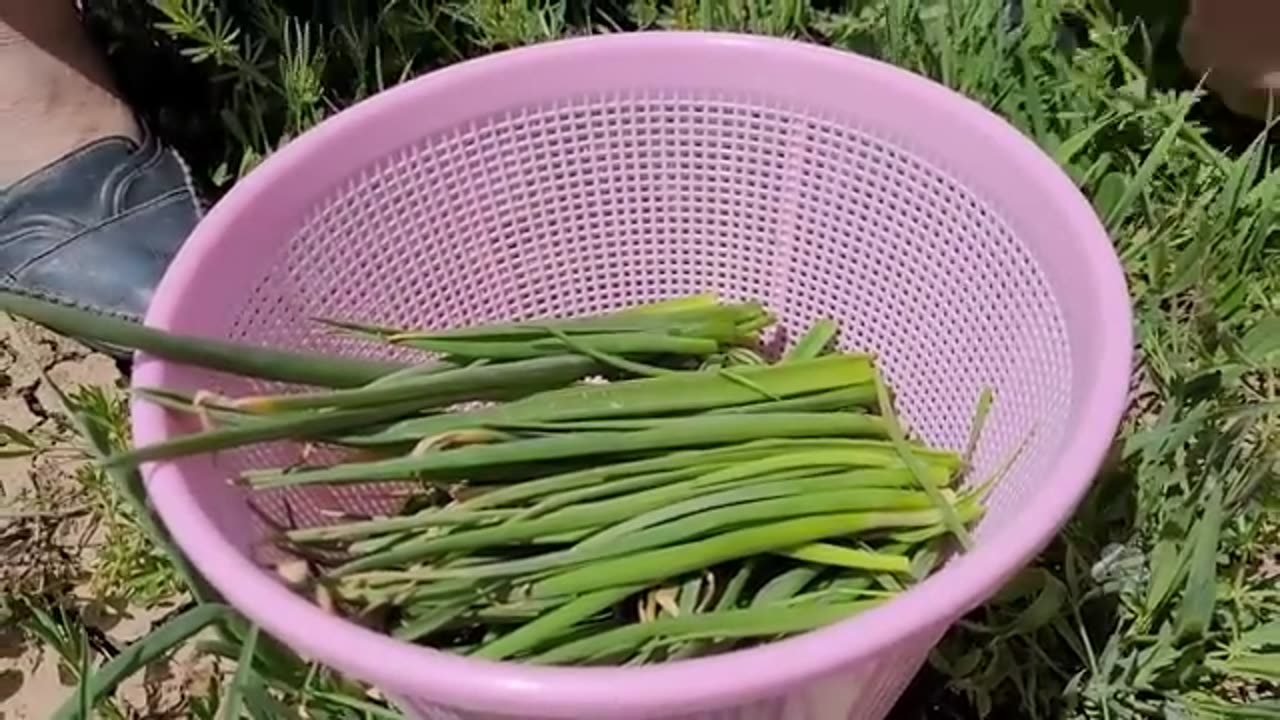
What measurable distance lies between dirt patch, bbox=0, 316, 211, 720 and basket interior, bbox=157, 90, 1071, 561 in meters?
0.28

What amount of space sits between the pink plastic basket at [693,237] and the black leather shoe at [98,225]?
16.4 inches

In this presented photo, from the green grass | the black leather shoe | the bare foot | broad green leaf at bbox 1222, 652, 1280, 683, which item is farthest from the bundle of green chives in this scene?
the bare foot

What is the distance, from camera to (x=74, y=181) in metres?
1.81

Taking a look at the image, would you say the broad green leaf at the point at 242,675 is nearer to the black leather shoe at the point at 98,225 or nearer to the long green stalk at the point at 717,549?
the long green stalk at the point at 717,549

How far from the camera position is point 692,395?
4.27 ft

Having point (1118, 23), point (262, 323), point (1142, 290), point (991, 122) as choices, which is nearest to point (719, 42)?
point (991, 122)

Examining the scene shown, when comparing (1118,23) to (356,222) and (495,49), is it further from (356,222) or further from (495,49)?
(356,222)

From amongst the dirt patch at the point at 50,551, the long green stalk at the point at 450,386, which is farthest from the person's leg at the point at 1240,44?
the dirt patch at the point at 50,551

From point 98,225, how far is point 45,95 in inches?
5.2

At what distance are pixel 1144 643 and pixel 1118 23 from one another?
2.05ft

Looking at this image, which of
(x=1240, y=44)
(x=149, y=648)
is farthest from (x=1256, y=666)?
(x=149, y=648)

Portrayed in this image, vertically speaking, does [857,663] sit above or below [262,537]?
above

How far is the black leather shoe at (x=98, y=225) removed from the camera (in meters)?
1.76

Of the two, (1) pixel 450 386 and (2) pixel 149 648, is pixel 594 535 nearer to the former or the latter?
(1) pixel 450 386
